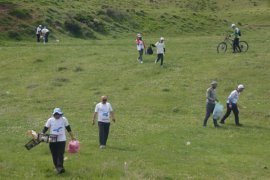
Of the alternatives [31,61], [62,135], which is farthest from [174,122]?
[31,61]

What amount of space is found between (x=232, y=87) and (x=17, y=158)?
866 inches

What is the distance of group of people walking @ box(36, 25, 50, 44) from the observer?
192 ft

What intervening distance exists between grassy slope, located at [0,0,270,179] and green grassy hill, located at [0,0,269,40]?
16.8 feet

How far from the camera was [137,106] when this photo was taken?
36.4 metres

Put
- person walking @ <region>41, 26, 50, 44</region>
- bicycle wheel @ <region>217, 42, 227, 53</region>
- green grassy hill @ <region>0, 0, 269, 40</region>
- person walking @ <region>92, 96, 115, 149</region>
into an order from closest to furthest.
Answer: person walking @ <region>92, 96, 115, 149</region> < bicycle wheel @ <region>217, 42, 227, 53</region> < person walking @ <region>41, 26, 50, 44</region> < green grassy hill @ <region>0, 0, 269, 40</region>

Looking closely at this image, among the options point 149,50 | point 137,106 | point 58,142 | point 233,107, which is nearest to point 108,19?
point 149,50

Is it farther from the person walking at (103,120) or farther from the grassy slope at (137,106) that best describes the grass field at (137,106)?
the person walking at (103,120)


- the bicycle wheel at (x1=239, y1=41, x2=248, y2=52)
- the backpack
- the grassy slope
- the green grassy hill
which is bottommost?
the grassy slope

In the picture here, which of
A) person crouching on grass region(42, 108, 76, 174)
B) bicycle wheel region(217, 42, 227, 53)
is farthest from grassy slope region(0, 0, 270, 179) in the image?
bicycle wheel region(217, 42, 227, 53)

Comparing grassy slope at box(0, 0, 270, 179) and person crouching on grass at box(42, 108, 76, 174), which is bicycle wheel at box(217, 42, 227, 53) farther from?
person crouching on grass at box(42, 108, 76, 174)

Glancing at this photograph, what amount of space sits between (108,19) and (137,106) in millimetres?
37536

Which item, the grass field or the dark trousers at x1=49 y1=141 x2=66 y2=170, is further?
the grass field

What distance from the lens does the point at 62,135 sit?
65.3ft

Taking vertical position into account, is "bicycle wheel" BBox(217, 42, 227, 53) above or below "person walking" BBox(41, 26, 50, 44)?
below
